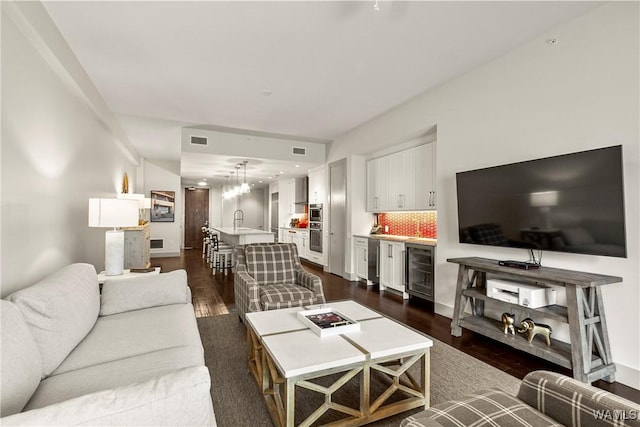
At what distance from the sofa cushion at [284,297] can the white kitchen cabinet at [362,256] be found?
2532 millimetres

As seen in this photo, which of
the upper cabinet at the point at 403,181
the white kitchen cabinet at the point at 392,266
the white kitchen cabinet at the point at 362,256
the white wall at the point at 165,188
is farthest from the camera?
the white wall at the point at 165,188

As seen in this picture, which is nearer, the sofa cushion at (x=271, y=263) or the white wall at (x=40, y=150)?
the white wall at (x=40, y=150)

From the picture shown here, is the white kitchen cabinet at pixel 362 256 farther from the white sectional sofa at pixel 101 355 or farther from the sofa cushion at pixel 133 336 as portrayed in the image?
the sofa cushion at pixel 133 336

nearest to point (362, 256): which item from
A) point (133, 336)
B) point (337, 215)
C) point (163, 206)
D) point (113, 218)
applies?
point (337, 215)

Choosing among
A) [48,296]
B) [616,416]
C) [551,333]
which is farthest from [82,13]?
[551,333]

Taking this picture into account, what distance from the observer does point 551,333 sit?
2.73m

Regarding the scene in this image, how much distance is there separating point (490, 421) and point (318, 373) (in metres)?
0.81

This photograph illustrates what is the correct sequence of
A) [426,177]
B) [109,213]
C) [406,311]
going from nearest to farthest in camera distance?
[109,213] → [406,311] → [426,177]

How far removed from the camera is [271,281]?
3547 mm

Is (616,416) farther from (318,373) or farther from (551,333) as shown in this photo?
(551,333)

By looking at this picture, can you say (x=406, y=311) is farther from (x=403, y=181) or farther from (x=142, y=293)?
(x=142, y=293)

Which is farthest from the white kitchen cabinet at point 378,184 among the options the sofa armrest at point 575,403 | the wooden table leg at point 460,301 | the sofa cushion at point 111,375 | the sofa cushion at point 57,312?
the sofa cushion at point 57,312

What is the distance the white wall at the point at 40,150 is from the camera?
1.98 meters

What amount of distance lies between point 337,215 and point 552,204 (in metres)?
4.14
